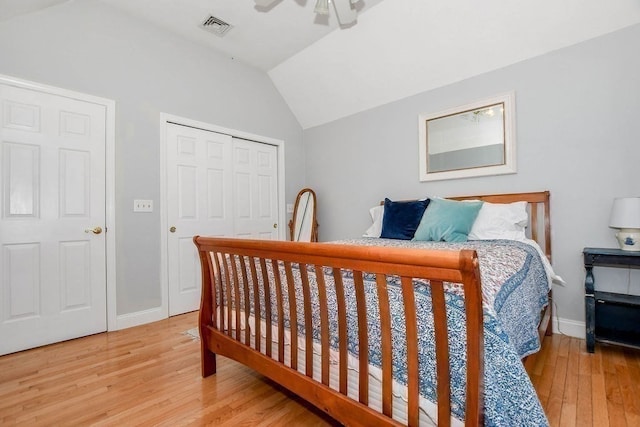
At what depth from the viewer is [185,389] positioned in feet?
5.34

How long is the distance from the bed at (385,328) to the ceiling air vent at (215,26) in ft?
7.21

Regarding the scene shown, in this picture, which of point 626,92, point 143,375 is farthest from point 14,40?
point 626,92

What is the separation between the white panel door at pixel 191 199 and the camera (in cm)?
292

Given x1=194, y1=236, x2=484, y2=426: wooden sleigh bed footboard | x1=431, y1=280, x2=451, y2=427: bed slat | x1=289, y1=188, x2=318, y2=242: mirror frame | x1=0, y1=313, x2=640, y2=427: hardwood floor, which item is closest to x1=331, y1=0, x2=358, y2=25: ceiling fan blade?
x1=194, y1=236, x2=484, y2=426: wooden sleigh bed footboard

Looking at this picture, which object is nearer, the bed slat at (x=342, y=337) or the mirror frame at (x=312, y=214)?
the bed slat at (x=342, y=337)

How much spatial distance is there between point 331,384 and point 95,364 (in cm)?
171

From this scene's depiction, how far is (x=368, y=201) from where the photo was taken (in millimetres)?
3537

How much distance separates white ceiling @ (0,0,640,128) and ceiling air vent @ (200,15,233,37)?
5cm

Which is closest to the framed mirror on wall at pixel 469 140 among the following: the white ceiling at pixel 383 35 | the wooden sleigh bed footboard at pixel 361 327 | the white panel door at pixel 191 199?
the white ceiling at pixel 383 35

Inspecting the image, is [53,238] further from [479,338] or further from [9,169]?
[479,338]

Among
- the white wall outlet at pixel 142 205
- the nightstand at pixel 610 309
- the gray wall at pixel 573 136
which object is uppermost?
the gray wall at pixel 573 136

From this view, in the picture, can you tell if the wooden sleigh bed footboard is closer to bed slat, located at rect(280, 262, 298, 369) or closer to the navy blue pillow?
bed slat, located at rect(280, 262, 298, 369)

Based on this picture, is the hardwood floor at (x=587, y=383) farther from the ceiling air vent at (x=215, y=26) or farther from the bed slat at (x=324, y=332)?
the ceiling air vent at (x=215, y=26)

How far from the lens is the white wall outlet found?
2.66 m
